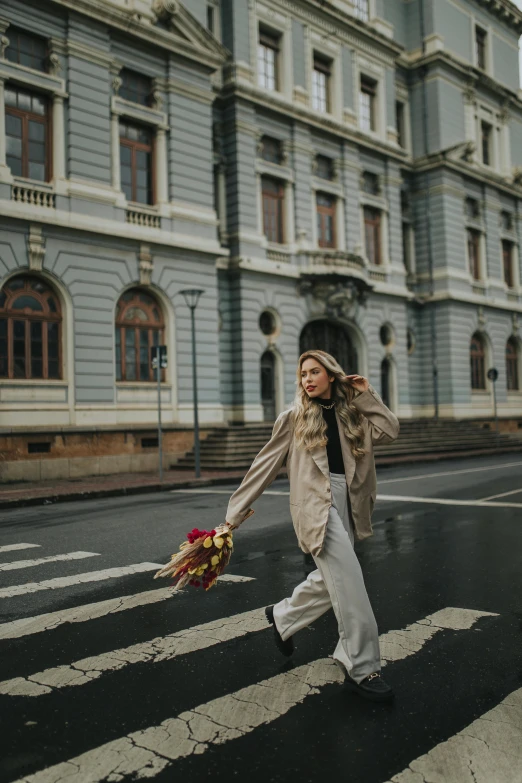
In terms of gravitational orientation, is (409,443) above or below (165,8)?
below

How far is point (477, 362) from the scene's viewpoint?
118 feet

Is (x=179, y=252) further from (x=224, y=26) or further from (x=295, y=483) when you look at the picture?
(x=295, y=483)

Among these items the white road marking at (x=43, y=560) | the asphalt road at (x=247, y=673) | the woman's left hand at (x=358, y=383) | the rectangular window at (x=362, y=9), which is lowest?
the asphalt road at (x=247, y=673)

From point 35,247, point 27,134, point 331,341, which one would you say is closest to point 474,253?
point 331,341

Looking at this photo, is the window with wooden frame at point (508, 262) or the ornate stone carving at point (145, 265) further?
the window with wooden frame at point (508, 262)

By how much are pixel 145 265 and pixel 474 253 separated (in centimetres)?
2081

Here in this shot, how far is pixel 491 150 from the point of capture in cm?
3831

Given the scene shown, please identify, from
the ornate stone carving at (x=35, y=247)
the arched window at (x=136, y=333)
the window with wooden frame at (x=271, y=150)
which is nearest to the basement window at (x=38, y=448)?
the arched window at (x=136, y=333)

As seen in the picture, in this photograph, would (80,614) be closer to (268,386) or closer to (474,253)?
(268,386)

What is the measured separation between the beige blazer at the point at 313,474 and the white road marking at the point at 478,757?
1221 mm

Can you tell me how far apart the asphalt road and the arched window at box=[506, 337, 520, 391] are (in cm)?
3117

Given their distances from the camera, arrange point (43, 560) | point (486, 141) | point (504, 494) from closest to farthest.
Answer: point (43, 560) → point (504, 494) → point (486, 141)

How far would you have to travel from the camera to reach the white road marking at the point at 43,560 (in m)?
7.82

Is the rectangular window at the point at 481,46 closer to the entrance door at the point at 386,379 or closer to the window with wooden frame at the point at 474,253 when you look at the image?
the window with wooden frame at the point at 474,253
